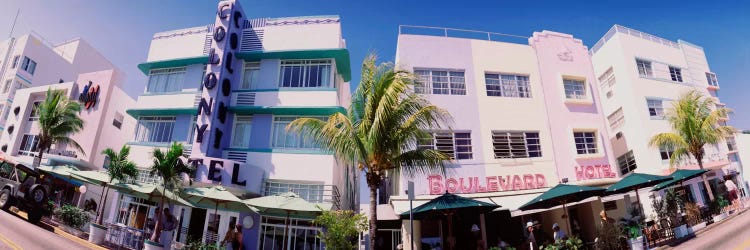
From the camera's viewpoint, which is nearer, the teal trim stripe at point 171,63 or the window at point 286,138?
the window at point 286,138

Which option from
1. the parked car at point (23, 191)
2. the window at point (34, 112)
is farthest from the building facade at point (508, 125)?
the window at point (34, 112)

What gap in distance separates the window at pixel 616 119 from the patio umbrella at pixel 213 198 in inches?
1023

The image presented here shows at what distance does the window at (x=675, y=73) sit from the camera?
2855 centimetres

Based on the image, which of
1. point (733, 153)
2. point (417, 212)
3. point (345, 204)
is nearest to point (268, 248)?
point (345, 204)

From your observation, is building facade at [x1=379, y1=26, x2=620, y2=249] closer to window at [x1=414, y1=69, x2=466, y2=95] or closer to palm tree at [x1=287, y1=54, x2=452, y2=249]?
window at [x1=414, y1=69, x2=466, y2=95]

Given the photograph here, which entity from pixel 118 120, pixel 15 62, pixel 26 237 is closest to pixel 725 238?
pixel 26 237

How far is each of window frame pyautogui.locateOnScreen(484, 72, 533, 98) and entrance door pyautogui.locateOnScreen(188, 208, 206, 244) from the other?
17.7m

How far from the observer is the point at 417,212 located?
13.4m

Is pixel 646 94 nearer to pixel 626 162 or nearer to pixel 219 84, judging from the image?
pixel 626 162

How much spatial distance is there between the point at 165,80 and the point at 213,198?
514 inches

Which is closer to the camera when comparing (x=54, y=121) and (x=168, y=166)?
(x=168, y=166)

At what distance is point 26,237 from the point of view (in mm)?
13805

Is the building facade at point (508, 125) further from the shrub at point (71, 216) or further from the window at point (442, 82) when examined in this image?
the shrub at point (71, 216)

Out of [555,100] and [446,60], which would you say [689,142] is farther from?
[446,60]
